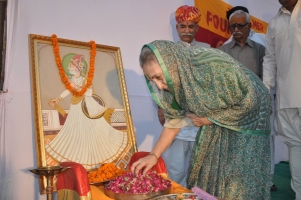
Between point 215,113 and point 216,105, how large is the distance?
0.21 feet

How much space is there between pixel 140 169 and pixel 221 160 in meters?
0.39

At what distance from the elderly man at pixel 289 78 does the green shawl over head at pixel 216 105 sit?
104 cm

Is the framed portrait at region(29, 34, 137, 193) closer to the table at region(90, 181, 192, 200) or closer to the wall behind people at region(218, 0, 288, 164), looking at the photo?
the table at region(90, 181, 192, 200)

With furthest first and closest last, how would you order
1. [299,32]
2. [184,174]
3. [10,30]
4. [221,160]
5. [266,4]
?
[266,4]
[184,174]
[299,32]
[10,30]
[221,160]

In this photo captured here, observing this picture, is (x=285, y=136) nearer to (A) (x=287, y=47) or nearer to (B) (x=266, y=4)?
(A) (x=287, y=47)

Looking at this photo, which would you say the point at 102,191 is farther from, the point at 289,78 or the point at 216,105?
the point at 289,78

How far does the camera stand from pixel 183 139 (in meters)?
2.77

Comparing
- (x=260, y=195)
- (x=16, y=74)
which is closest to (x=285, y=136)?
(x=260, y=195)

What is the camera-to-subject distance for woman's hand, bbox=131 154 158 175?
1492mm

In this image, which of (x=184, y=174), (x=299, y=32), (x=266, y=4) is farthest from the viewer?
(x=266, y=4)

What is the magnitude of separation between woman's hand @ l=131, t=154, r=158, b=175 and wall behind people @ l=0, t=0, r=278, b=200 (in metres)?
1.07

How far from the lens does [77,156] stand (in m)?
2.16

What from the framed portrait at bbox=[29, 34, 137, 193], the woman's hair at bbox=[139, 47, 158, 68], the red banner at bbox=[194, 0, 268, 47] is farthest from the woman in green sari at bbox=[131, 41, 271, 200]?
the red banner at bbox=[194, 0, 268, 47]

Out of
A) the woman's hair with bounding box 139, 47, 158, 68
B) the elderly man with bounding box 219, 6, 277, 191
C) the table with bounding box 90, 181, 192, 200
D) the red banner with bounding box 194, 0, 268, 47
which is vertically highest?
the red banner with bounding box 194, 0, 268, 47
